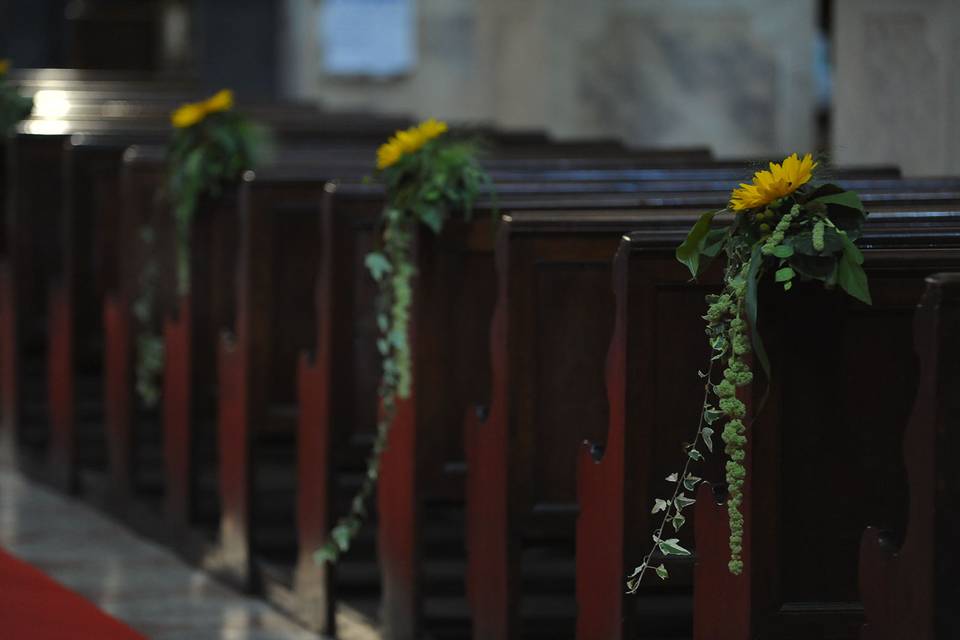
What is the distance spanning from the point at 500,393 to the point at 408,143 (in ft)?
2.04

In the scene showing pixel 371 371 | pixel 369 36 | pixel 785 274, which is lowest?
pixel 371 371

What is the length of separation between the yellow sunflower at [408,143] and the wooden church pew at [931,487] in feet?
5.34

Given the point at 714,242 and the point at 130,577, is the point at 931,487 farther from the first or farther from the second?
the point at 130,577

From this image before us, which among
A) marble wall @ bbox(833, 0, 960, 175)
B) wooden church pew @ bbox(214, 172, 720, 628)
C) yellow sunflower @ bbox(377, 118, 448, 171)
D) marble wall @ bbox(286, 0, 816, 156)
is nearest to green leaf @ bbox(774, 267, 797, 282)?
yellow sunflower @ bbox(377, 118, 448, 171)

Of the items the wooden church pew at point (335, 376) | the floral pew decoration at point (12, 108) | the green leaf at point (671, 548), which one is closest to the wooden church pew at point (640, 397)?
the green leaf at point (671, 548)

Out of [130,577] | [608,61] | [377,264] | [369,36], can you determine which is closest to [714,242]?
[377,264]

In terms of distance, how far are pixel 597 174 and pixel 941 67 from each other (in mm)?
1966

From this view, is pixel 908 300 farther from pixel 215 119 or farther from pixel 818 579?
pixel 215 119

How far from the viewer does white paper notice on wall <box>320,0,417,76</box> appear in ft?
37.2

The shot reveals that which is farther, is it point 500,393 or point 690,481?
point 500,393

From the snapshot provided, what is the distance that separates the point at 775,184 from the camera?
264 centimetres

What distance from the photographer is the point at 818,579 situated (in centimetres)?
291

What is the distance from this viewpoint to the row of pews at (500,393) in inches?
111

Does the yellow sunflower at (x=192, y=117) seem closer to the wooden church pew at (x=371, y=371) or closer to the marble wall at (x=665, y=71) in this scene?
the wooden church pew at (x=371, y=371)
